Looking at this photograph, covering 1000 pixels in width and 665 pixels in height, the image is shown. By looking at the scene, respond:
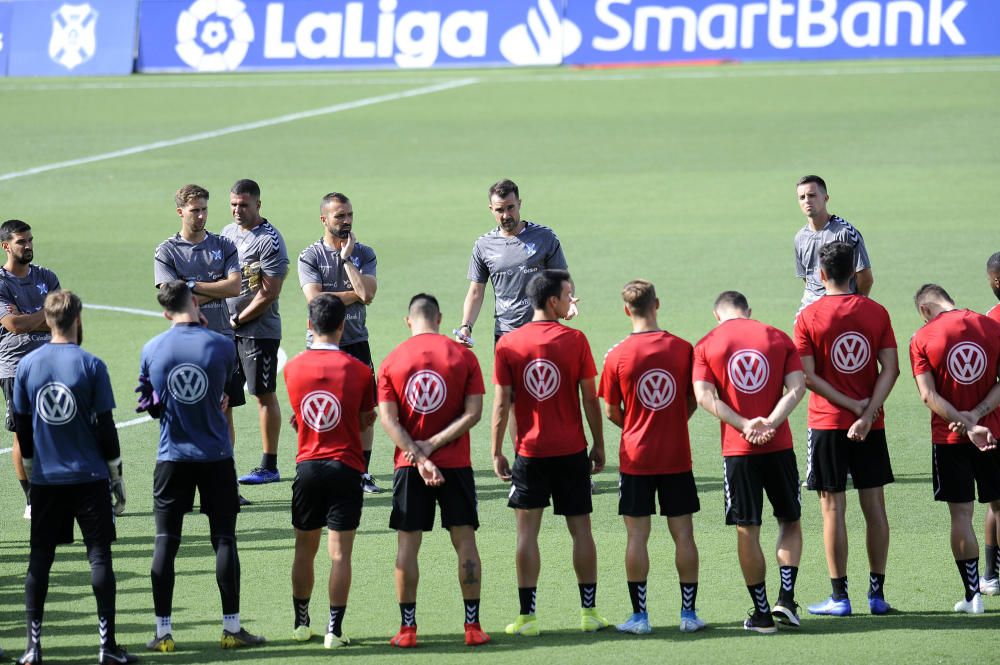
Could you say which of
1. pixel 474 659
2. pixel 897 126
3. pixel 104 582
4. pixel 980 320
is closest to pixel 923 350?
pixel 980 320

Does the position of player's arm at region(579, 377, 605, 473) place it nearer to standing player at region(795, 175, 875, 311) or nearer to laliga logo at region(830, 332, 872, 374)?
laliga logo at region(830, 332, 872, 374)

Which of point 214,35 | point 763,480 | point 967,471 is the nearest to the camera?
point 763,480

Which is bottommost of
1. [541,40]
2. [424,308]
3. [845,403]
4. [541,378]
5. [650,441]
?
[650,441]

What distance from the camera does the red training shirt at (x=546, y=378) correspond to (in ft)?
27.4

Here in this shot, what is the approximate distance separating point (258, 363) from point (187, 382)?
3946 mm

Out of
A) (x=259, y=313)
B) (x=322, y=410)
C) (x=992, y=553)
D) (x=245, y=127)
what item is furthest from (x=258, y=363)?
(x=245, y=127)

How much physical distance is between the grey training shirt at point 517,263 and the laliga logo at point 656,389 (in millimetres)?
3224

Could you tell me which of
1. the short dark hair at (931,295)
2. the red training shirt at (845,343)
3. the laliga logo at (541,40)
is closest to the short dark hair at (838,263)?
the red training shirt at (845,343)

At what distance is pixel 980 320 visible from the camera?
8.53 metres

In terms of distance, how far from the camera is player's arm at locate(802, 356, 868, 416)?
8.58m

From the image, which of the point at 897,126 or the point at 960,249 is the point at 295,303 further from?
the point at 897,126

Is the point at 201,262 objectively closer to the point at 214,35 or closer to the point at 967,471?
the point at 967,471

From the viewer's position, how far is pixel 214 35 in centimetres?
3822

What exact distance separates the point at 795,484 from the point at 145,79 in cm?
3293
